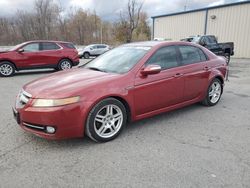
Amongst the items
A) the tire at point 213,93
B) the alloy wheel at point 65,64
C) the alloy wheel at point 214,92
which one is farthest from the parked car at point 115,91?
the alloy wheel at point 65,64

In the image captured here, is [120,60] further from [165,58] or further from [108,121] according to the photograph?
[108,121]

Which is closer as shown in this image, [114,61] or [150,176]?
[150,176]

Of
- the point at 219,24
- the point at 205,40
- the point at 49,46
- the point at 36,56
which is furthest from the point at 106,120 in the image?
the point at 219,24

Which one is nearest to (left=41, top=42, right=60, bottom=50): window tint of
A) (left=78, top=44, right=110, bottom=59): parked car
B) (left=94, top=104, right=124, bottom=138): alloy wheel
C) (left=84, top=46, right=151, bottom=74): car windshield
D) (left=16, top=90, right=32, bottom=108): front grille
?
(left=84, top=46, right=151, bottom=74): car windshield

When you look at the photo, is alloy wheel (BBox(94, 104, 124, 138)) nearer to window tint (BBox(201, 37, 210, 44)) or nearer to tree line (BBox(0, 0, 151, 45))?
window tint (BBox(201, 37, 210, 44))

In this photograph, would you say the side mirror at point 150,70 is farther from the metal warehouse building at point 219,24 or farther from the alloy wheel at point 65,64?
the metal warehouse building at point 219,24

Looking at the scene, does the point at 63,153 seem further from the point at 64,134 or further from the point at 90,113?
the point at 90,113

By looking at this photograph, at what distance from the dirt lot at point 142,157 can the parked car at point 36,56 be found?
7052 millimetres

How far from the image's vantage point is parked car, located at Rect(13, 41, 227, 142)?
320cm

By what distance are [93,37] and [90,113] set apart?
5882 cm

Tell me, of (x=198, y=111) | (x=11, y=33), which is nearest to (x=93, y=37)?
(x=11, y=33)

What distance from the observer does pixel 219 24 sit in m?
22.1

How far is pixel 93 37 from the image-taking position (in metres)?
59.7

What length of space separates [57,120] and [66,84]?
23.8 inches
